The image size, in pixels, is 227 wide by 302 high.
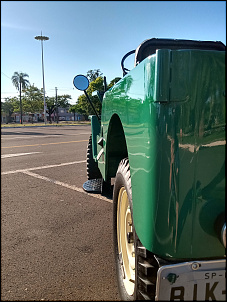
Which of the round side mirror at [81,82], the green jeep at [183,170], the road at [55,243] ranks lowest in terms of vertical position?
the road at [55,243]

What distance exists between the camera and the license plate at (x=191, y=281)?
1.21 m

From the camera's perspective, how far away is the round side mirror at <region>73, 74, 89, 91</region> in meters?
3.85

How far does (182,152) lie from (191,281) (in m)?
0.59

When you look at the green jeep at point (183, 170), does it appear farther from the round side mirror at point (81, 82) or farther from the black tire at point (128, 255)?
the round side mirror at point (81, 82)

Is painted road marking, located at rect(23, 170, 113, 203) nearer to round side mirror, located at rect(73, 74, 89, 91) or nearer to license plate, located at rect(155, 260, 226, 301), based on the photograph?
round side mirror, located at rect(73, 74, 89, 91)

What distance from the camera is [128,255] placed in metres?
2.01

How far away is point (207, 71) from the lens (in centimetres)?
117

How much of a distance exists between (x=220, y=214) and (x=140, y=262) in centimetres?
51

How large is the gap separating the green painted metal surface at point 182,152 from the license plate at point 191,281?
0.25 ft

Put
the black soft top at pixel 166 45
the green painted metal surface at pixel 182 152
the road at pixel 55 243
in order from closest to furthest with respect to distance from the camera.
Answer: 1. the green painted metal surface at pixel 182 152
2. the road at pixel 55 243
3. the black soft top at pixel 166 45

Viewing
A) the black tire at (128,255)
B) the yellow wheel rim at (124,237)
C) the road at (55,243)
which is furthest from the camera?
the road at (55,243)

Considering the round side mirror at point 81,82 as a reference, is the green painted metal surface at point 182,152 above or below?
below

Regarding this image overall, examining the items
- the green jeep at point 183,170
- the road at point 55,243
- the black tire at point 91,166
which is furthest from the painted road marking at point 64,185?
the green jeep at point 183,170

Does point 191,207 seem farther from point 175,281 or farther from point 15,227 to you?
point 15,227
